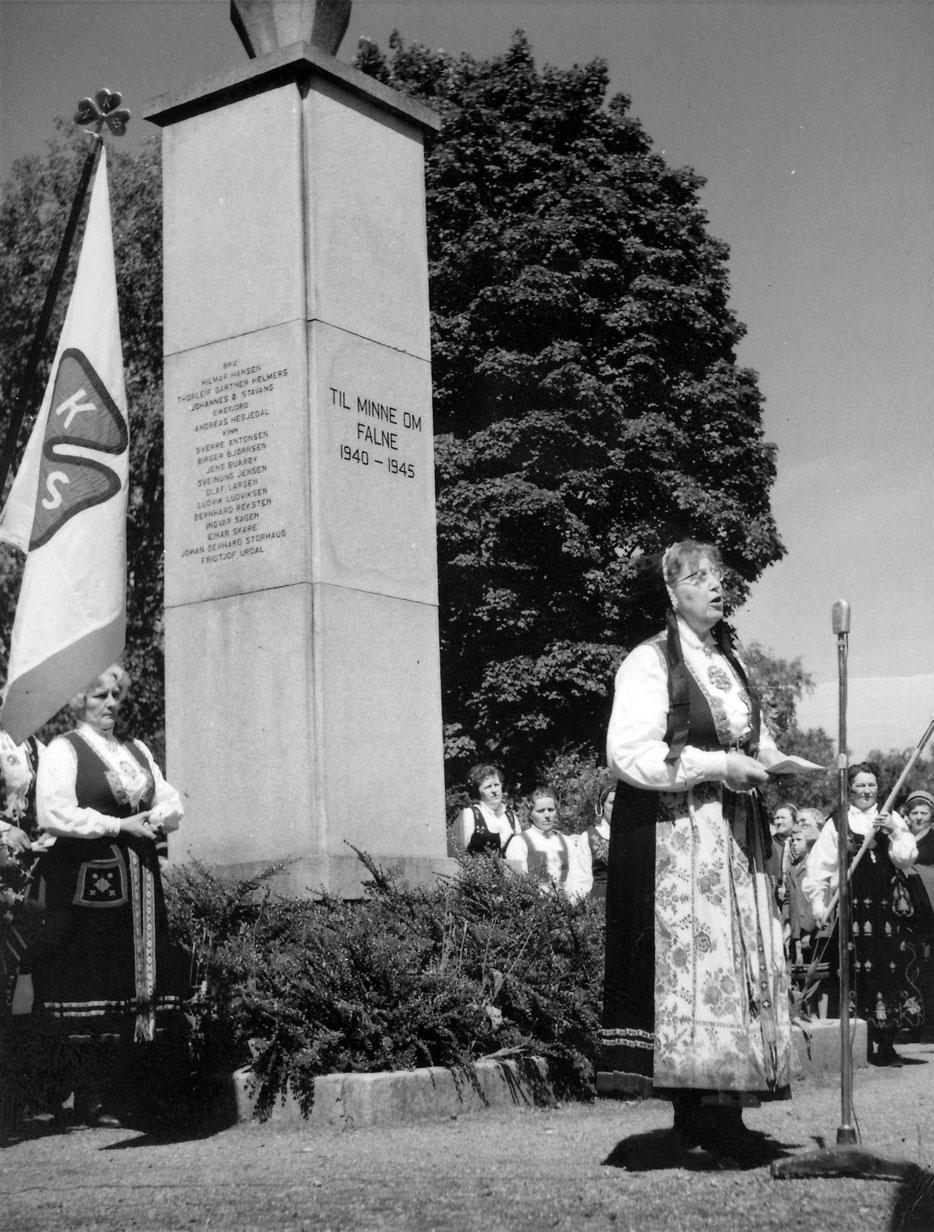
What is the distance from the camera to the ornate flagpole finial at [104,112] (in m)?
7.32

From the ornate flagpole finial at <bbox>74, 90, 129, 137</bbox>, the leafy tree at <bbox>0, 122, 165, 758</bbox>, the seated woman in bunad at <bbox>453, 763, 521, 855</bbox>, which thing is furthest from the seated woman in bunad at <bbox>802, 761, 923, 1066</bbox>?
the leafy tree at <bbox>0, 122, 165, 758</bbox>

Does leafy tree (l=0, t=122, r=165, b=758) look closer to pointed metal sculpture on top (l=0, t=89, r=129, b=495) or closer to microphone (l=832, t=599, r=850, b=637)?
pointed metal sculpture on top (l=0, t=89, r=129, b=495)

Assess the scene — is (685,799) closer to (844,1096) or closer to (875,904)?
(844,1096)

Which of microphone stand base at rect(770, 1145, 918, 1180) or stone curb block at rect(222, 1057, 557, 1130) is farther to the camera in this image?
stone curb block at rect(222, 1057, 557, 1130)

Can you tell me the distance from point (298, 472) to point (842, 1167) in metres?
4.78

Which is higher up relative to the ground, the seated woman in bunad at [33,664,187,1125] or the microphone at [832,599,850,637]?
the microphone at [832,599,850,637]

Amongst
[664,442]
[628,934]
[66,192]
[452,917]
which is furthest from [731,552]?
[628,934]

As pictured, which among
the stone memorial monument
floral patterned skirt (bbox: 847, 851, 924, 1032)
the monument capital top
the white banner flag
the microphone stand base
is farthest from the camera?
floral patterned skirt (bbox: 847, 851, 924, 1032)

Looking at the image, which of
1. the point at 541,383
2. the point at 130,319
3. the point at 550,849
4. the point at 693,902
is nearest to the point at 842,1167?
the point at 693,902

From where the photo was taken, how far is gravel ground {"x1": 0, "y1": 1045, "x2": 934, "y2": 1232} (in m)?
4.72

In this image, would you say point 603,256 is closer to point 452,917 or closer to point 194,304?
point 194,304

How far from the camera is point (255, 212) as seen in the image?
939 centimetres

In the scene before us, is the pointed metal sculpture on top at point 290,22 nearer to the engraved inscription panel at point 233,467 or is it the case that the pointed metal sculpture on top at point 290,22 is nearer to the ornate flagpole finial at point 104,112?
the engraved inscription panel at point 233,467

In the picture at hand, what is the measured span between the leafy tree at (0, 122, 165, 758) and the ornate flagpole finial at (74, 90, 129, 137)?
14318 millimetres
